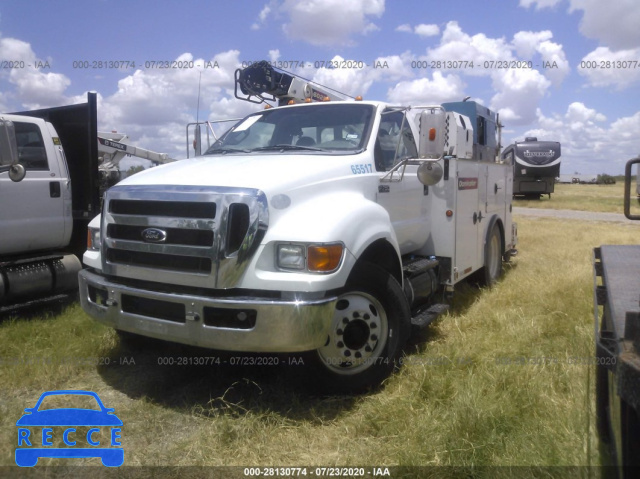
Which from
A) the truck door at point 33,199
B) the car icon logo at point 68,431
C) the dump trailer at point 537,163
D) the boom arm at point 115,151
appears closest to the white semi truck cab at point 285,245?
the car icon logo at point 68,431

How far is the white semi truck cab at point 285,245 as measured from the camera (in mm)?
3391

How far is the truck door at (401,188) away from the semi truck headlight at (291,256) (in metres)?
1.39

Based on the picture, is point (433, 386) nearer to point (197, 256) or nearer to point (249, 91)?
point (197, 256)

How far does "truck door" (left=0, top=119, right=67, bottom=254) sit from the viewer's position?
567 centimetres

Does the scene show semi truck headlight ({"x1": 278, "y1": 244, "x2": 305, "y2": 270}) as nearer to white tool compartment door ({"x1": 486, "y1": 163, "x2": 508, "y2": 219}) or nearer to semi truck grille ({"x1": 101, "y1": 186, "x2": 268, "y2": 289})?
semi truck grille ({"x1": 101, "y1": 186, "x2": 268, "y2": 289})

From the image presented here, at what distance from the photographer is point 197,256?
3.46 metres

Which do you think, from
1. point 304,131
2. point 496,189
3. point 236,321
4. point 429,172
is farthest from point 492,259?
point 236,321

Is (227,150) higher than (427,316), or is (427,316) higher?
(227,150)

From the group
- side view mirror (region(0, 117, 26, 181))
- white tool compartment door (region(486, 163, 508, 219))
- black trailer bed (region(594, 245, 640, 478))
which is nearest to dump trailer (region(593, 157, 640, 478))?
black trailer bed (region(594, 245, 640, 478))

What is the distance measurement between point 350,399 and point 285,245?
1263mm

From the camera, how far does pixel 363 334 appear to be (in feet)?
12.9

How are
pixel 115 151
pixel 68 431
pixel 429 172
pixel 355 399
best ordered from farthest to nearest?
pixel 115 151 < pixel 429 172 < pixel 355 399 < pixel 68 431

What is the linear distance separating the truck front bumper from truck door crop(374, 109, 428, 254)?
5.24 feet

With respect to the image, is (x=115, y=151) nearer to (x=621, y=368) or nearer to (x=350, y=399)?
(x=350, y=399)
